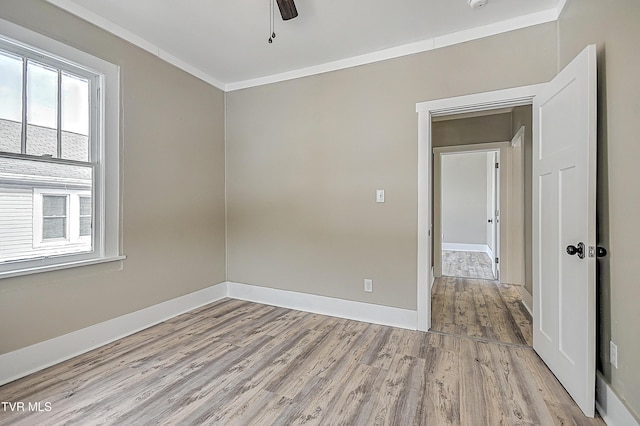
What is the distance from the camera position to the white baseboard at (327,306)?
9.64 feet

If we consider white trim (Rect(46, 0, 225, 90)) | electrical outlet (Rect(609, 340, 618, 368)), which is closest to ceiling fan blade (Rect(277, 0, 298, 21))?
white trim (Rect(46, 0, 225, 90))

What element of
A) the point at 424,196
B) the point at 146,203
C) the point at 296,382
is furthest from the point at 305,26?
the point at 296,382

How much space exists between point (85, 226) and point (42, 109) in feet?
3.00

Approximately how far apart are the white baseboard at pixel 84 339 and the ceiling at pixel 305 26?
2.48 meters

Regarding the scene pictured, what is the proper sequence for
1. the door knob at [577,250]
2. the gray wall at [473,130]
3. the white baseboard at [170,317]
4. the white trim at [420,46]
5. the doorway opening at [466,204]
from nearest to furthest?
the door knob at [577,250], the white baseboard at [170,317], the white trim at [420,46], the gray wall at [473,130], the doorway opening at [466,204]

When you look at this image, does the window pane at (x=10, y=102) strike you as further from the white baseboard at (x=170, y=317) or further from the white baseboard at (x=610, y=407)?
the white baseboard at (x=610, y=407)

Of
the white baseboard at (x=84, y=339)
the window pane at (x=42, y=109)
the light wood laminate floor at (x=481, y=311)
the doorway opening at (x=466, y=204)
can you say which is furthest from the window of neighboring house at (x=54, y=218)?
the doorway opening at (x=466, y=204)

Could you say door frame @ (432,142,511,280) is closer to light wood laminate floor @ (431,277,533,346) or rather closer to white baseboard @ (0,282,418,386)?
light wood laminate floor @ (431,277,533,346)

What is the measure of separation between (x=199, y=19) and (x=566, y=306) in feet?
11.2

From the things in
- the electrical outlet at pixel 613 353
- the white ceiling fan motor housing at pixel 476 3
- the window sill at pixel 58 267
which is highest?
the white ceiling fan motor housing at pixel 476 3

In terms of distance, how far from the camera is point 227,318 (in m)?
3.16

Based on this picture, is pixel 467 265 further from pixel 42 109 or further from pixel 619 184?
pixel 42 109

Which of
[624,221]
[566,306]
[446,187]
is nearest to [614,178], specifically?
[624,221]

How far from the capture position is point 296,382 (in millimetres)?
2010
